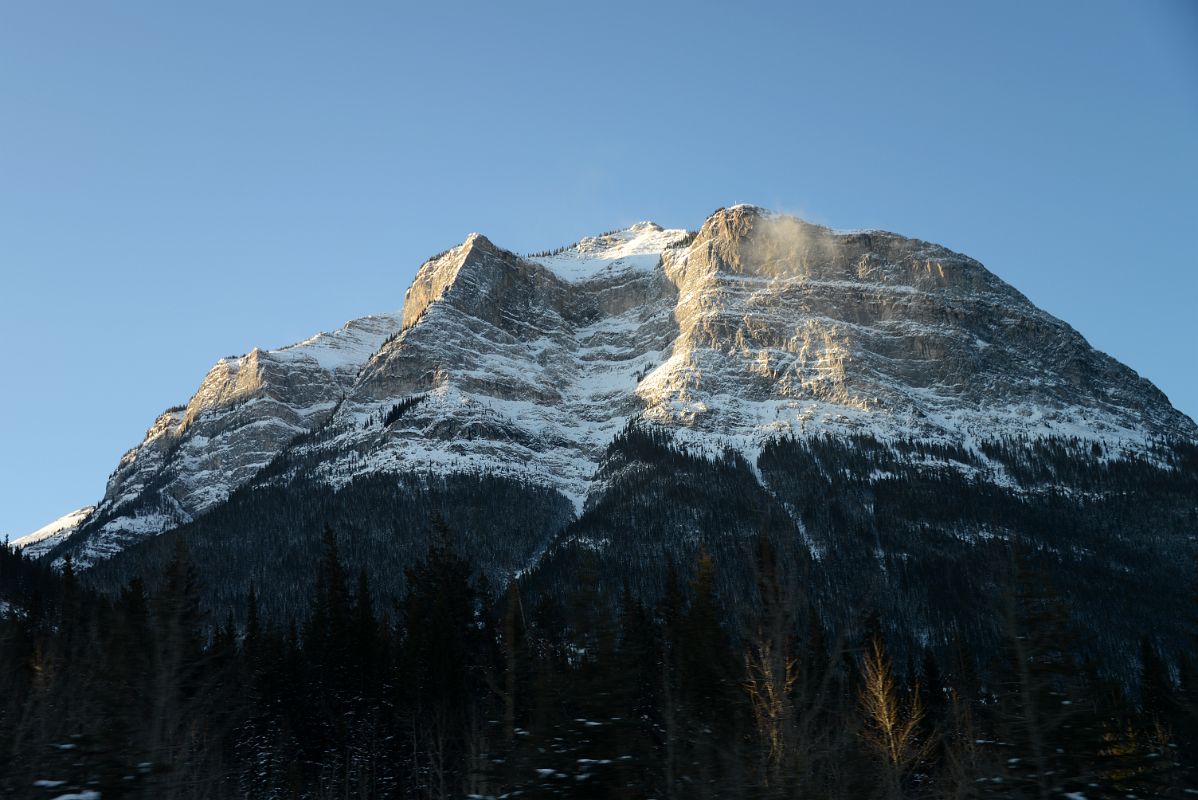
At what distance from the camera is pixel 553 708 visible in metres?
29.3

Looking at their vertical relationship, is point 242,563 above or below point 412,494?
below

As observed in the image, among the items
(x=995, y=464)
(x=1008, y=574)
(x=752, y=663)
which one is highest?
(x=995, y=464)

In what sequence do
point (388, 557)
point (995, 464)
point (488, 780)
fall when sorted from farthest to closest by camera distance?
point (995, 464)
point (388, 557)
point (488, 780)

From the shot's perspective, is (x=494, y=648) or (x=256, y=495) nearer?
(x=494, y=648)

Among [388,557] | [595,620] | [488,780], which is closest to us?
[488,780]

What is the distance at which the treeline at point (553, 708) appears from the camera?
891 inches

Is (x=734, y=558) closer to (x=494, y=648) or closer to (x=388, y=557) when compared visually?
(x=388, y=557)

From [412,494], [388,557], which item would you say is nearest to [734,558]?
[388,557]

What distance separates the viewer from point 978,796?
75.6 feet

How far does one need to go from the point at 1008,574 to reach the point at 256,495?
170 meters

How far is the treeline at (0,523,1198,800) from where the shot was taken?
74.2ft

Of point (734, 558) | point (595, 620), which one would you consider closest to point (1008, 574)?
point (595, 620)

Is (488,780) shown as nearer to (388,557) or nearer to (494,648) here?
(494,648)

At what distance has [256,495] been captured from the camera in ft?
602
